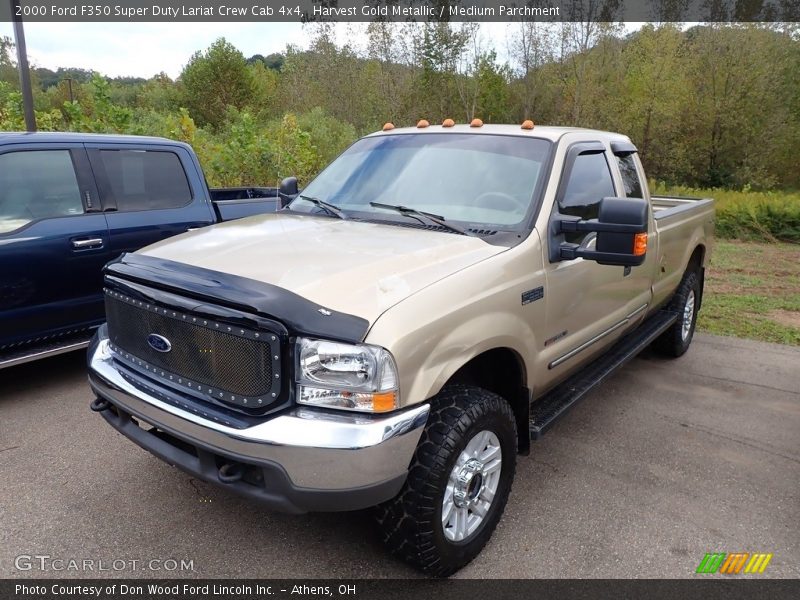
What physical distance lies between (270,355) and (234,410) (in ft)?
1.01

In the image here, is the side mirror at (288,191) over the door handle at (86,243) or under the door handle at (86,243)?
over

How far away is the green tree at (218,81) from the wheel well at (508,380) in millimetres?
26688

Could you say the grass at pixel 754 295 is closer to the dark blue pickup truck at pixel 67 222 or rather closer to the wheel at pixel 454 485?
the wheel at pixel 454 485

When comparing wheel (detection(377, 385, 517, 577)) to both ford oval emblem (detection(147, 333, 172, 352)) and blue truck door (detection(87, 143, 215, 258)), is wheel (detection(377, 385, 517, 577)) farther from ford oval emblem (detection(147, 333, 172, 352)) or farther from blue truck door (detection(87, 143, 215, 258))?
blue truck door (detection(87, 143, 215, 258))

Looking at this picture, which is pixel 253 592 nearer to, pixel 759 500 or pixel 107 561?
pixel 107 561

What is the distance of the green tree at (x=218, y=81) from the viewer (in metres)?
27.2

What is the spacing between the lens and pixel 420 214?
323 centimetres

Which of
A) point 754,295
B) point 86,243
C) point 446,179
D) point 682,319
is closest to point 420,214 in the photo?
point 446,179

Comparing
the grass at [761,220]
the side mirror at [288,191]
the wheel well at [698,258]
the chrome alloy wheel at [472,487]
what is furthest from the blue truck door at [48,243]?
the grass at [761,220]

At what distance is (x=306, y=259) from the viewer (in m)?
2.57

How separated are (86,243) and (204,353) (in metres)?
2.72

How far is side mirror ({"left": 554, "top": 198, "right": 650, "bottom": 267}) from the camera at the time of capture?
8.88 feet

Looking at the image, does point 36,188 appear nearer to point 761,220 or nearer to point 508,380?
point 508,380

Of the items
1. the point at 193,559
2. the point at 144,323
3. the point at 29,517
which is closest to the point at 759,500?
the point at 193,559
